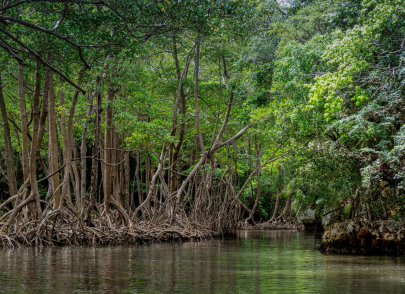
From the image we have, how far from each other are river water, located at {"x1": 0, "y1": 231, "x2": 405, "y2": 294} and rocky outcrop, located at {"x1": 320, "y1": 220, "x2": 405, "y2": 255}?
1.11 meters

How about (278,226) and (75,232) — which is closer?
(75,232)

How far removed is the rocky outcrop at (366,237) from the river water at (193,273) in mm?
1111

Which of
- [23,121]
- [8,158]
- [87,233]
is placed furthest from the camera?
[8,158]

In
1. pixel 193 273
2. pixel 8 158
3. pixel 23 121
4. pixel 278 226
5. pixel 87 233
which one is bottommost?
pixel 278 226

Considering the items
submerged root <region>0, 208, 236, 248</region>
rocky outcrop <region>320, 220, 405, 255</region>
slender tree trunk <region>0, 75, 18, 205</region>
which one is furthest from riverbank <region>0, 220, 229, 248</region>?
Answer: rocky outcrop <region>320, 220, 405, 255</region>

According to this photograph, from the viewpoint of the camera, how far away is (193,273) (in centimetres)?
866

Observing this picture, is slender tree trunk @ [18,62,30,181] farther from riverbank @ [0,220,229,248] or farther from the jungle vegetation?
riverbank @ [0,220,229,248]

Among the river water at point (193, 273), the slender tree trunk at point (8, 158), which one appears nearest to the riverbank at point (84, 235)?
the river water at point (193, 273)

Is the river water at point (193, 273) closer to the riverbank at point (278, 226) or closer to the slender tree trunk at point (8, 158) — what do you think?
the slender tree trunk at point (8, 158)

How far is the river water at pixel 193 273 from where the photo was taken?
22.2 ft

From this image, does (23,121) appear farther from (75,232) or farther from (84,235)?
(84,235)

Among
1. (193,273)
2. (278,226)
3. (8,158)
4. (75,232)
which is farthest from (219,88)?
(278,226)

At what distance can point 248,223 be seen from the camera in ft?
109

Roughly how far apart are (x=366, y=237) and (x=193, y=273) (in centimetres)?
634
